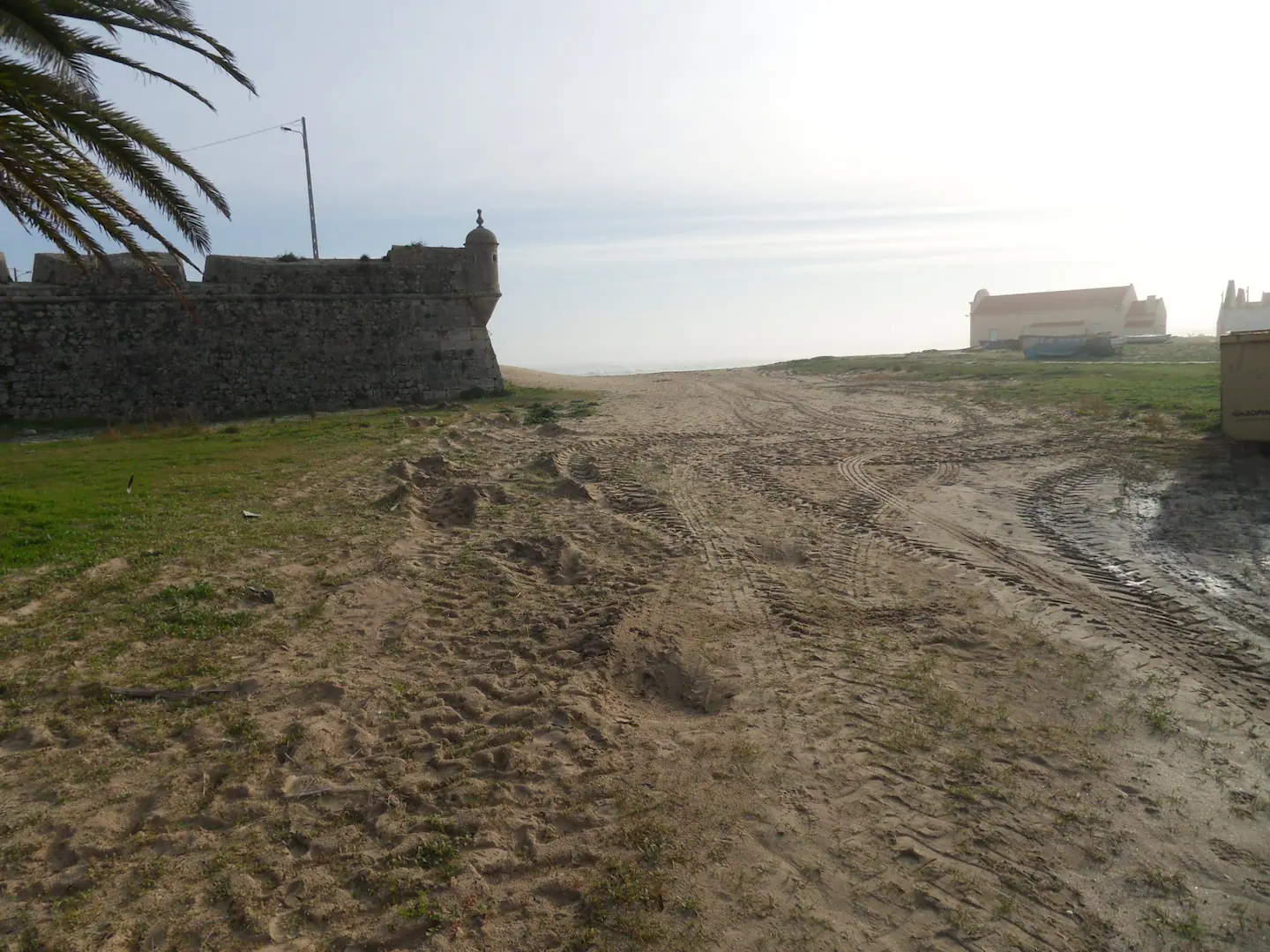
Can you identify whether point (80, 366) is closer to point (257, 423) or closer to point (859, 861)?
point (257, 423)

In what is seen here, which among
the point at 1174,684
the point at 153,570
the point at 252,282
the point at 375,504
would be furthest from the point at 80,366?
the point at 1174,684

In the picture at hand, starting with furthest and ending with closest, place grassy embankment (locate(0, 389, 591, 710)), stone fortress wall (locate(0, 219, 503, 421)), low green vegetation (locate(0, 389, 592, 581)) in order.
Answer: stone fortress wall (locate(0, 219, 503, 421))
low green vegetation (locate(0, 389, 592, 581))
grassy embankment (locate(0, 389, 591, 710))

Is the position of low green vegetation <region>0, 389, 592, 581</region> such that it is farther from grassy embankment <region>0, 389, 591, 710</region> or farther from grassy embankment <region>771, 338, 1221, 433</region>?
grassy embankment <region>771, 338, 1221, 433</region>

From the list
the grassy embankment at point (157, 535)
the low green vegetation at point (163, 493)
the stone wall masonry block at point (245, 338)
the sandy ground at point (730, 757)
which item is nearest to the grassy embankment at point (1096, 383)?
the sandy ground at point (730, 757)

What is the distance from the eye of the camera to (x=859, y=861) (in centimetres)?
318

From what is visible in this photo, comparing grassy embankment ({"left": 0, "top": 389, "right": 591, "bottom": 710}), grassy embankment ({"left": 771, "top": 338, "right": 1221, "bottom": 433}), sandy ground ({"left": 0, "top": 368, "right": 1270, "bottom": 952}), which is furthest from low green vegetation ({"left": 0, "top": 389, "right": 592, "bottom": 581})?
grassy embankment ({"left": 771, "top": 338, "right": 1221, "bottom": 433})

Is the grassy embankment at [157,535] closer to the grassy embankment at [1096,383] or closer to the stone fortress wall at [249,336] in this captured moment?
the stone fortress wall at [249,336]

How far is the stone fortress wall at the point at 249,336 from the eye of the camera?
15.8 meters

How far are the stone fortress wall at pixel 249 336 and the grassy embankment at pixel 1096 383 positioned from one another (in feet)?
41.9

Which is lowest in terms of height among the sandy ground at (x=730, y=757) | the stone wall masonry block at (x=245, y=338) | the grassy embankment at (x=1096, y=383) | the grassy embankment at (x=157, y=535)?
the sandy ground at (x=730, y=757)

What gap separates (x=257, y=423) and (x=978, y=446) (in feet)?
44.1

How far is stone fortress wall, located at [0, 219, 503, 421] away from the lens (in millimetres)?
15820

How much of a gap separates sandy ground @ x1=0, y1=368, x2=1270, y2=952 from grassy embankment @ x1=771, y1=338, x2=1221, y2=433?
7156mm

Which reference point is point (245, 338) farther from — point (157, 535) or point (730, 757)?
point (730, 757)
